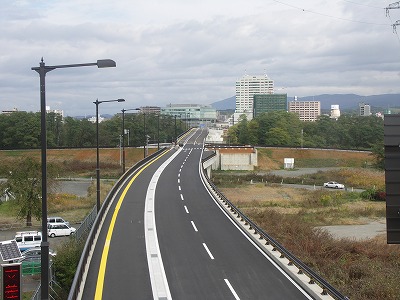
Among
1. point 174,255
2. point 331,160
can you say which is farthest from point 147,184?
point 331,160

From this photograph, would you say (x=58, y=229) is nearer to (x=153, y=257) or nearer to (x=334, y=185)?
(x=153, y=257)

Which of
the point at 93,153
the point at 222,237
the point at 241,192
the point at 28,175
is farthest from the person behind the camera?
the point at 93,153

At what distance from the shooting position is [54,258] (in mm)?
21953

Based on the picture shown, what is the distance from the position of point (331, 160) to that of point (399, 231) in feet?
289

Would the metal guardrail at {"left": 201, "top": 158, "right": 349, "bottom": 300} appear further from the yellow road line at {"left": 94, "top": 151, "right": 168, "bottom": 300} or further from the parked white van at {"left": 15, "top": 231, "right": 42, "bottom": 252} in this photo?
the parked white van at {"left": 15, "top": 231, "right": 42, "bottom": 252}

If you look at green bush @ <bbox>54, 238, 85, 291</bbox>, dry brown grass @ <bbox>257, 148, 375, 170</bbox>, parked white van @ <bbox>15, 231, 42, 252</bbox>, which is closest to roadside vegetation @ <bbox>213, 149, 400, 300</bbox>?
dry brown grass @ <bbox>257, 148, 375, 170</bbox>

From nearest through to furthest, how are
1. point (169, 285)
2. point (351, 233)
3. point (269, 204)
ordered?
point (169, 285), point (351, 233), point (269, 204)

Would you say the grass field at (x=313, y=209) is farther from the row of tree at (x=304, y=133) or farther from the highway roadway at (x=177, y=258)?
the row of tree at (x=304, y=133)

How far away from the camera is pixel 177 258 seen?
21.6m

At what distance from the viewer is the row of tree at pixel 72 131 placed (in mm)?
112125

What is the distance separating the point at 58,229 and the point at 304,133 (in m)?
113

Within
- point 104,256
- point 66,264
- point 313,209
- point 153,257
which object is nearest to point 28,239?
point 66,264

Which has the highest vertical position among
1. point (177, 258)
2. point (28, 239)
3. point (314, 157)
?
point (314, 157)

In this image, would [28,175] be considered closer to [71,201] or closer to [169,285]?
[71,201]
